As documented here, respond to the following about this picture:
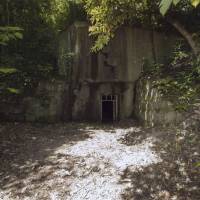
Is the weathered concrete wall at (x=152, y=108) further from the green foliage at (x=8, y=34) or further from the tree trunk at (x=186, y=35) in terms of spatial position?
the green foliage at (x=8, y=34)

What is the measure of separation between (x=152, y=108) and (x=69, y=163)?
3.44 metres

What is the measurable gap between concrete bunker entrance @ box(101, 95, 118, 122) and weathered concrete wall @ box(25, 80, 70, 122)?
1.49 metres

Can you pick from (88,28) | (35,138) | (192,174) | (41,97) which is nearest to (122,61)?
(88,28)

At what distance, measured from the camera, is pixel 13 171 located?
7.64m

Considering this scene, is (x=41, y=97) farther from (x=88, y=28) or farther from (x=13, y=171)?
(x=13, y=171)

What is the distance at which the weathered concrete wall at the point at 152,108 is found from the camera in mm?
9230

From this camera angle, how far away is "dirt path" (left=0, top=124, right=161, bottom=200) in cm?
675

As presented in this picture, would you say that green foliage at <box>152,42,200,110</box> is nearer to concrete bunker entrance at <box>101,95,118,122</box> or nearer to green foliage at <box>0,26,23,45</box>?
concrete bunker entrance at <box>101,95,118,122</box>

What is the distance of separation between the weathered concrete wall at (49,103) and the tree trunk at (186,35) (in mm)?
4214

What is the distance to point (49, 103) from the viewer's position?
461 inches

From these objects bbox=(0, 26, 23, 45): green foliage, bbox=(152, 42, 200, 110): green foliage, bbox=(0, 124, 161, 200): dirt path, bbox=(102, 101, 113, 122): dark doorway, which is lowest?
bbox=(0, 124, 161, 200): dirt path

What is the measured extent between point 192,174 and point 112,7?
5.77 metres

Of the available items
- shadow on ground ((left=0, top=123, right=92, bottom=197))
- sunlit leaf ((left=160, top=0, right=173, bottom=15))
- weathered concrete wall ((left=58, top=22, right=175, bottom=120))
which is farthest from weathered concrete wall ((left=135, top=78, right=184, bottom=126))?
sunlit leaf ((left=160, top=0, right=173, bottom=15))

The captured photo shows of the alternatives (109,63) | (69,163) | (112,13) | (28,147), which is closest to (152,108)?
(109,63)
